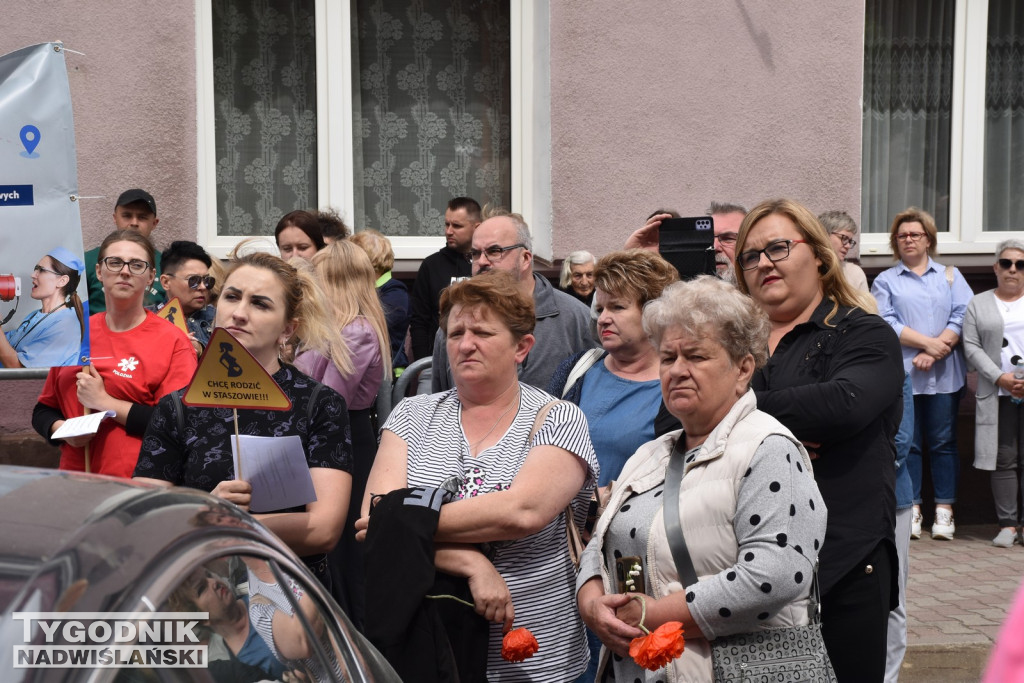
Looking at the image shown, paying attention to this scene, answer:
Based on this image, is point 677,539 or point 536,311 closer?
point 677,539

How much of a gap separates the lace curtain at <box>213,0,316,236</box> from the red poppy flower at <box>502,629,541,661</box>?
5668mm

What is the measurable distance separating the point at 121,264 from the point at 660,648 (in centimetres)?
303

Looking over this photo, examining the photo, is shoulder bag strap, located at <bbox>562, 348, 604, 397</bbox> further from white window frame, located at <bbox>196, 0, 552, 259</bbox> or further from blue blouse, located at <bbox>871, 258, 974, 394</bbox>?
blue blouse, located at <bbox>871, 258, 974, 394</bbox>

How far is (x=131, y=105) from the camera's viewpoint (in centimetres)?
757

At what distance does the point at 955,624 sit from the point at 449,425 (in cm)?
362

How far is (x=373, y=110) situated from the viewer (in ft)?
28.1

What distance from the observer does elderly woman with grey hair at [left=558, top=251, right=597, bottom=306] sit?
7.49 metres

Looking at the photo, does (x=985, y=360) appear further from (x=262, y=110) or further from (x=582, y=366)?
(x=262, y=110)

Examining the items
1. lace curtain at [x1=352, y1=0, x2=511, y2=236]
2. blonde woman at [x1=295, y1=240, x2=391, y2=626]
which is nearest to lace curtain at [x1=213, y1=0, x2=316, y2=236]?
lace curtain at [x1=352, y1=0, x2=511, y2=236]

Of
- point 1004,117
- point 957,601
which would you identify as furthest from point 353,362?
point 1004,117

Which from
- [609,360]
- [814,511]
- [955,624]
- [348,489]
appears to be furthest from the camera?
[955,624]

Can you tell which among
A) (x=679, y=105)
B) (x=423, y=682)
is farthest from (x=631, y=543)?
(x=679, y=105)

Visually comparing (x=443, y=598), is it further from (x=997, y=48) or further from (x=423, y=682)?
(x=997, y=48)

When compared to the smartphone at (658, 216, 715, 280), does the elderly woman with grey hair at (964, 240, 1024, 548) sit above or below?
below
